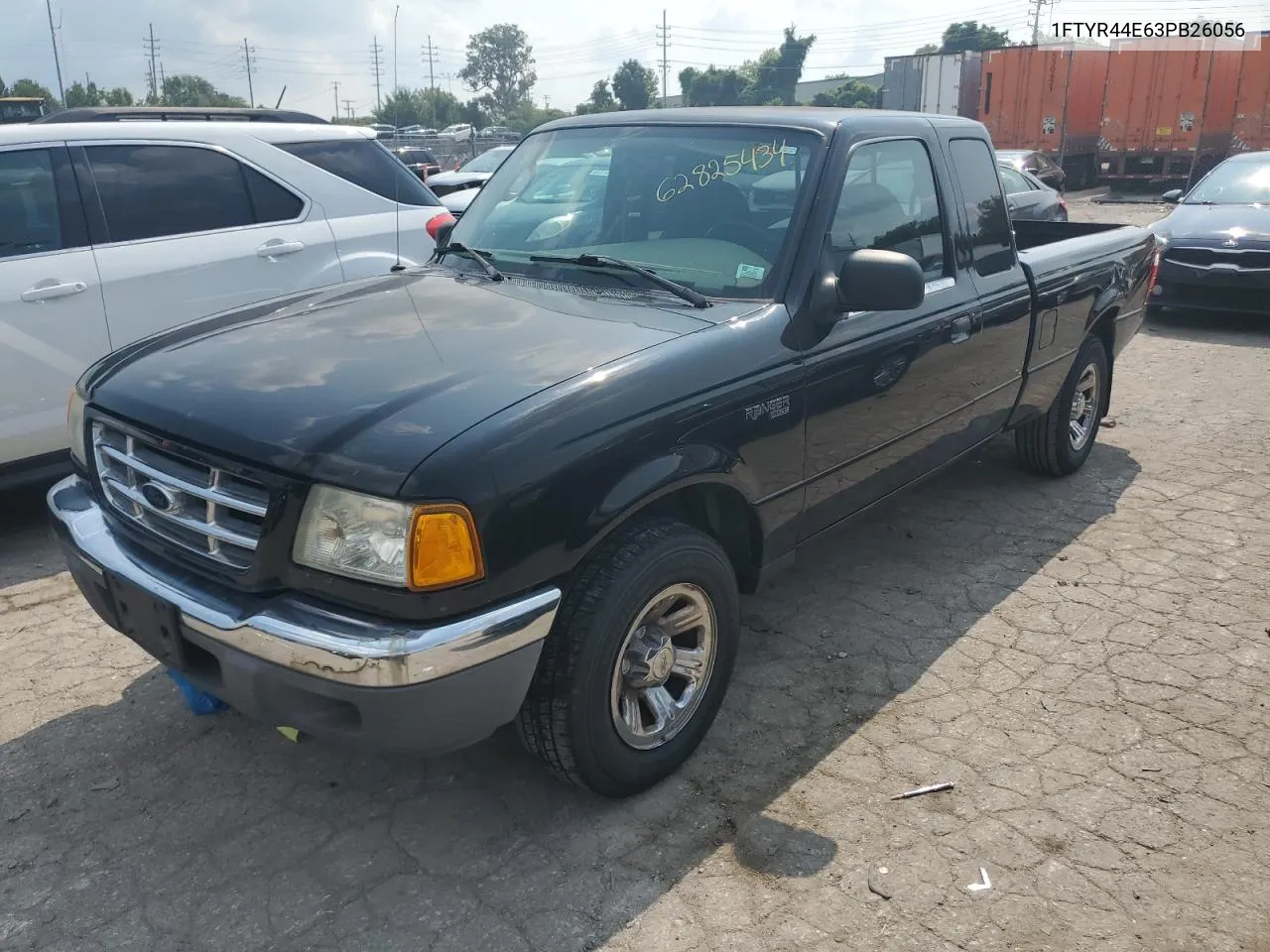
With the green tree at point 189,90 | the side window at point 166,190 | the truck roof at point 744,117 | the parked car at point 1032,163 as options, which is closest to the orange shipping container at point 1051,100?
the parked car at point 1032,163

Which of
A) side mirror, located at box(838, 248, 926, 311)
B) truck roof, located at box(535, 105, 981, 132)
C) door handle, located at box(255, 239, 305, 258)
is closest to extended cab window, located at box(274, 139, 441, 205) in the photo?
door handle, located at box(255, 239, 305, 258)

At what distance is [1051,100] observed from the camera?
2598cm

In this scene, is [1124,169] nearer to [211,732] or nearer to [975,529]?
[975,529]

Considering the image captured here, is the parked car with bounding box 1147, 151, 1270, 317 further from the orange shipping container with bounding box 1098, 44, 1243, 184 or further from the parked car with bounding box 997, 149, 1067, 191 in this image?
the orange shipping container with bounding box 1098, 44, 1243, 184

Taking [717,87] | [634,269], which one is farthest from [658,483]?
[717,87]

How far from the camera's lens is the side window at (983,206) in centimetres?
421

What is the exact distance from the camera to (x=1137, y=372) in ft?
26.8

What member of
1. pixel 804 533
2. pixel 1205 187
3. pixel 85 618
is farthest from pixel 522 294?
pixel 1205 187

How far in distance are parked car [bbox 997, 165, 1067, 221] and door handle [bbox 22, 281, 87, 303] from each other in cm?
1010

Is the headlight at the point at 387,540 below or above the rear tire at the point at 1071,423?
above

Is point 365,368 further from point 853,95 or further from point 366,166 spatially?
point 853,95

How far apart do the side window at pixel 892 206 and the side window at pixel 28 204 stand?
358 cm

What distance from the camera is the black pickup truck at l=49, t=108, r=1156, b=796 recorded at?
2373 millimetres

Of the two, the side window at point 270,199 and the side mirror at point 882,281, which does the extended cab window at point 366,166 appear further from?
Answer: the side mirror at point 882,281
